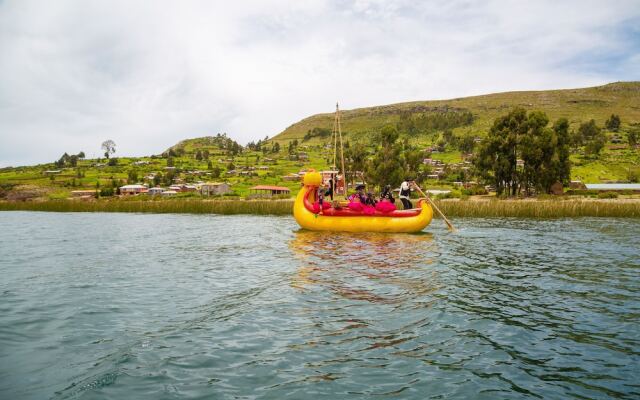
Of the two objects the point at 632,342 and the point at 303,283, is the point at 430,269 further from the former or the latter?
the point at 632,342

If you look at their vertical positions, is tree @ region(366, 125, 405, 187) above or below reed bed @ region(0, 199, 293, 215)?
above

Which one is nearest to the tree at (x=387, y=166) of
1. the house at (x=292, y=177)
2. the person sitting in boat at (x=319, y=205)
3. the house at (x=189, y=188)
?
the house at (x=292, y=177)

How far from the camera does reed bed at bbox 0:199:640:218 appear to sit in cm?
3953

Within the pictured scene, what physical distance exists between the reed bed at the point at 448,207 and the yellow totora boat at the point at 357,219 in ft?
42.5

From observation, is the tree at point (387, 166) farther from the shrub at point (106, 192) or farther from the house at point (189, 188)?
the shrub at point (106, 192)

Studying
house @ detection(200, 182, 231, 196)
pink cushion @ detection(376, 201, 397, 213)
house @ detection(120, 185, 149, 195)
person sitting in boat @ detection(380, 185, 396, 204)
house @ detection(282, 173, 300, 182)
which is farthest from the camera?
house @ detection(282, 173, 300, 182)

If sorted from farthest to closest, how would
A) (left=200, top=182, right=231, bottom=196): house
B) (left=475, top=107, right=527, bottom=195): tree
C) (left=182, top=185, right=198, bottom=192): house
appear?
1. (left=182, top=185, right=198, bottom=192): house
2. (left=200, top=182, right=231, bottom=196): house
3. (left=475, top=107, right=527, bottom=195): tree

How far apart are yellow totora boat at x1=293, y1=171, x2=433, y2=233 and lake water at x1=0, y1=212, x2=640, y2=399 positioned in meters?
7.65

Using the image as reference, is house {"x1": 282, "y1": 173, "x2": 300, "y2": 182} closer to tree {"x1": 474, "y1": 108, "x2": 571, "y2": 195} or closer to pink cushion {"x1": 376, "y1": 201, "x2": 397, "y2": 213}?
tree {"x1": 474, "y1": 108, "x2": 571, "y2": 195}

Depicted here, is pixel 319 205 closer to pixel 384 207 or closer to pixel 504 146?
pixel 384 207

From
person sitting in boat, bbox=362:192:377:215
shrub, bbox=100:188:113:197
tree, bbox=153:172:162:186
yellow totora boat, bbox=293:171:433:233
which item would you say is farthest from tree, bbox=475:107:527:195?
tree, bbox=153:172:162:186

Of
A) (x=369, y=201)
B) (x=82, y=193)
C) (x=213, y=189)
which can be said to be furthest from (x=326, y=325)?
(x=82, y=193)

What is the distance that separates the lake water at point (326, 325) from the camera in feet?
25.8

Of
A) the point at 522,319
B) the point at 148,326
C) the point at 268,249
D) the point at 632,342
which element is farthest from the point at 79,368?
the point at 268,249
